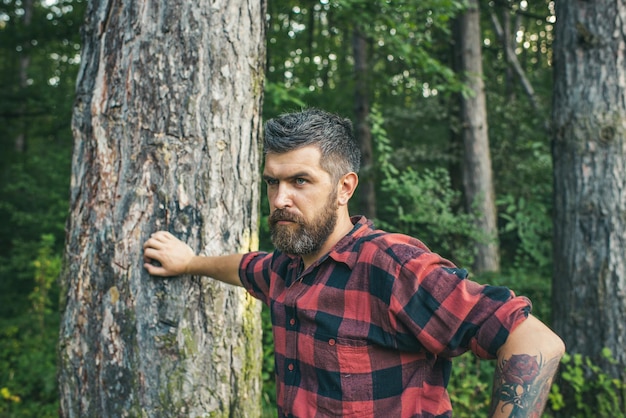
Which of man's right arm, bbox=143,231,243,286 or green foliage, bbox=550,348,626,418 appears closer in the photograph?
man's right arm, bbox=143,231,243,286

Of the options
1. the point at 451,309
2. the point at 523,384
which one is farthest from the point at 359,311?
the point at 523,384

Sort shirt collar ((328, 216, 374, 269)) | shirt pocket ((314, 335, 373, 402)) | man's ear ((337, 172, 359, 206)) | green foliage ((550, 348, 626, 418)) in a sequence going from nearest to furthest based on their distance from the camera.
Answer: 1. shirt pocket ((314, 335, 373, 402))
2. shirt collar ((328, 216, 374, 269))
3. man's ear ((337, 172, 359, 206))
4. green foliage ((550, 348, 626, 418))

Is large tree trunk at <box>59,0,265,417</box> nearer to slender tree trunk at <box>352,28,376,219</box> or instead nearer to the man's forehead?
the man's forehead

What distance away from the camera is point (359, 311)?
1.94 m

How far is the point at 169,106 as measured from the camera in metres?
2.50

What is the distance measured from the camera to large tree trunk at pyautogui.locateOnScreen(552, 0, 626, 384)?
466 cm

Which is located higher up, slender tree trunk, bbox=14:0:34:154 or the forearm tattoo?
slender tree trunk, bbox=14:0:34:154

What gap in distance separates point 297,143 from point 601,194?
3.72 metres

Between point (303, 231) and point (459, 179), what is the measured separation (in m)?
10.5

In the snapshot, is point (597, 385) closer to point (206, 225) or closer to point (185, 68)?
point (206, 225)

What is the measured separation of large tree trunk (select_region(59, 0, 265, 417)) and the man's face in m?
0.57

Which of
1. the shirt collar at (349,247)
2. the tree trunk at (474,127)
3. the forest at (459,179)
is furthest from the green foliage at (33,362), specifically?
the tree trunk at (474,127)

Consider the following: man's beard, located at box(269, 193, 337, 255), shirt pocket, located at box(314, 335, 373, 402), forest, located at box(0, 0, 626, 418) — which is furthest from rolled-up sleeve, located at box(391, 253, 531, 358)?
forest, located at box(0, 0, 626, 418)

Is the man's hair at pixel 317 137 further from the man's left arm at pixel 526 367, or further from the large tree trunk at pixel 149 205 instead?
the man's left arm at pixel 526 367
